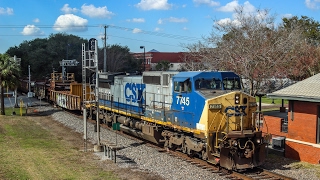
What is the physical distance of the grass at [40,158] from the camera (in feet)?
38.0

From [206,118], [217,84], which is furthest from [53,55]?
[206,118]

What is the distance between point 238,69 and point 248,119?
874 centimetres

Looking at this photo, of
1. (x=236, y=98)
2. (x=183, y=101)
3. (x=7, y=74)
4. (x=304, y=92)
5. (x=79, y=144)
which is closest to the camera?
(x=236, y=98)

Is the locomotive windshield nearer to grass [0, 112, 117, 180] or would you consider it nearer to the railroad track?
the railroad track

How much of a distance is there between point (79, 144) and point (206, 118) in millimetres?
7919

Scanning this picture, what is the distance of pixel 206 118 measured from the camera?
11.9 metres

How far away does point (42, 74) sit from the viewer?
211ft

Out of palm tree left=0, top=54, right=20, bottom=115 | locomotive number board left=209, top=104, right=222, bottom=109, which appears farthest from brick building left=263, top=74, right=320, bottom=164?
palm tree left=0, top=54, right=20, bottom=115

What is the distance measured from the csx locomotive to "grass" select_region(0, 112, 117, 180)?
134 inches

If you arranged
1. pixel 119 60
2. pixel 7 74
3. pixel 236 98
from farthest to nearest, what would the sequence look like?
pixel 119 60
pixel 7 74
pixel 236 98

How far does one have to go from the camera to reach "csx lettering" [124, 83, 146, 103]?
17.6 metres

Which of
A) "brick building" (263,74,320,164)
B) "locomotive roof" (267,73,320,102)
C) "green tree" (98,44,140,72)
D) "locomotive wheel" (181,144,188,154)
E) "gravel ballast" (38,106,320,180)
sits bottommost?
"gravel ballast" (38,106,320,180)

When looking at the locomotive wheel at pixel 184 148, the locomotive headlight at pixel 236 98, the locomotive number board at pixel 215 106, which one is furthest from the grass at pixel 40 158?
the locomotive headlight at pixel 236 98

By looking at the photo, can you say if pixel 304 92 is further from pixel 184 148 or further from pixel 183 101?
pixel 184 148
